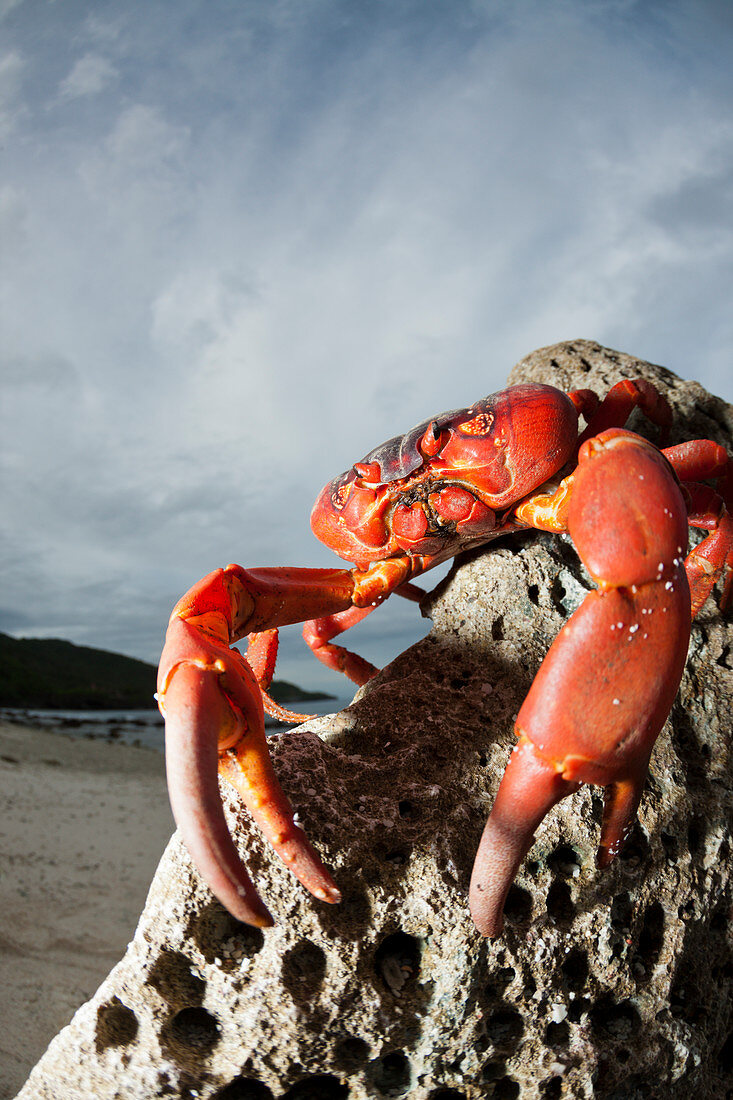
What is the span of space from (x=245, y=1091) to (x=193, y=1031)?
214mm

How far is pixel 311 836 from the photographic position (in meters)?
1.54

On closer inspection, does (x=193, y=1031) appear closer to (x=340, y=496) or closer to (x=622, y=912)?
(x=622, y=912)

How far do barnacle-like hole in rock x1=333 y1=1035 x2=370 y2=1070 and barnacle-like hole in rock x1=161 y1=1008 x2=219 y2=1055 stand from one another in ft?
0.95

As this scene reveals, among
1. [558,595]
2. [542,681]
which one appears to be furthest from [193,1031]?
[558,595]

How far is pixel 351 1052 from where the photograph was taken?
1563mm

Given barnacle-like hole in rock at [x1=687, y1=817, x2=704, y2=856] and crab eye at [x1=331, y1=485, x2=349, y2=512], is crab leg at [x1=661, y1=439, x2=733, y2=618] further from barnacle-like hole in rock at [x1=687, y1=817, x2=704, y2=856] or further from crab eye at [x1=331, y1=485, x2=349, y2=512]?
crab eye at [x1=331, y1=485, x2=349, y2=512]

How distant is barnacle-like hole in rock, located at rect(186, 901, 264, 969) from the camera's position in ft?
4.97

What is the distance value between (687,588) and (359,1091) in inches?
55.7

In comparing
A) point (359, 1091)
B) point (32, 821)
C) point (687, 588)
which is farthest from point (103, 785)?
point (687, 588)

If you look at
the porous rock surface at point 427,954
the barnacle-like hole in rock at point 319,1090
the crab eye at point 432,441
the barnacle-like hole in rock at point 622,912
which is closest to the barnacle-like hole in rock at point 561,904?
the porous rock surface at point 427,954

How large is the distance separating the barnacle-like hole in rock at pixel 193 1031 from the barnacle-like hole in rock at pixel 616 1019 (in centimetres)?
93

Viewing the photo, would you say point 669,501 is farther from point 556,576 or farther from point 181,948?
point 181,948

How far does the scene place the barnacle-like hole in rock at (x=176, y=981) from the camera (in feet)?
5.04

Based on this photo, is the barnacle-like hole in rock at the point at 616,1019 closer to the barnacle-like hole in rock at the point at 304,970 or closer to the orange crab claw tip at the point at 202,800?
the barnacle-like hole in rock at the point at 304,970
